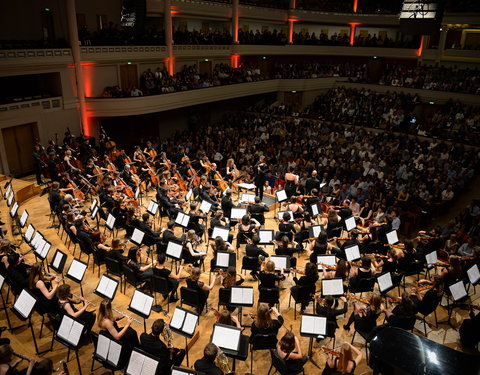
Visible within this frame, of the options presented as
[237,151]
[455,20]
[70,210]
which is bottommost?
[237,151]

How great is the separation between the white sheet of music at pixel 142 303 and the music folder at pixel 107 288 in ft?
1.44

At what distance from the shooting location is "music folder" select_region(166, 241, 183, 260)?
7.54 metres

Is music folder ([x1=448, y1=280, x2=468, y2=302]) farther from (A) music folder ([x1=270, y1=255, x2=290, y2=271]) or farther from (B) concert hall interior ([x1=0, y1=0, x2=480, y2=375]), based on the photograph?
(A) music folder ([x1=270, y1=255, x2=290, y2=271])

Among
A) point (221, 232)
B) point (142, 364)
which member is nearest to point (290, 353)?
point (142, 364)

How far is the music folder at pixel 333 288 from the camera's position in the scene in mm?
6680

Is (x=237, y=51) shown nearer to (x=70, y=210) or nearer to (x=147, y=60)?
(x=147, y=60)

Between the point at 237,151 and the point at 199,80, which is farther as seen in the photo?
the point at 199,80

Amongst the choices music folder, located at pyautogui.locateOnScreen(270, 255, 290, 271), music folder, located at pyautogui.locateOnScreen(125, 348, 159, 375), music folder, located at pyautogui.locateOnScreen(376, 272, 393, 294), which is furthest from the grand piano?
music folder, located at pyautogui.locateOnScreen(125, 348, 159, 375)

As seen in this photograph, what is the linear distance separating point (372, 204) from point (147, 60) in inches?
539

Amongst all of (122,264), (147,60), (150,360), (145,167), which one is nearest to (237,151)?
(145,167)

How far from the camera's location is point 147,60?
20.3 meters

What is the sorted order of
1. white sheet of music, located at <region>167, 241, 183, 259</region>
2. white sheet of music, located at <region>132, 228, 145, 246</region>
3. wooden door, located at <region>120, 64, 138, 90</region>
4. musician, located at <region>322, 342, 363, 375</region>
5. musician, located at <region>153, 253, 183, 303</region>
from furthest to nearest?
wooden door, located at <region>120, 64, 138, 90</region> → white sheet of music, located at <region>132, 228, 145, 246</region> → white sheet of music, located at <region>167, 241, 183, 259</region> → musician, located at <region>153, 253, 183, 303</region> → musician, located at <region>322, 342, 363, 375</region>

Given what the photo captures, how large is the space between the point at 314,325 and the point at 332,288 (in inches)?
41.5

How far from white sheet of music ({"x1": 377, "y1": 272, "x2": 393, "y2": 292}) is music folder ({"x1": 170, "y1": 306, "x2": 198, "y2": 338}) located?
3.31 meters
